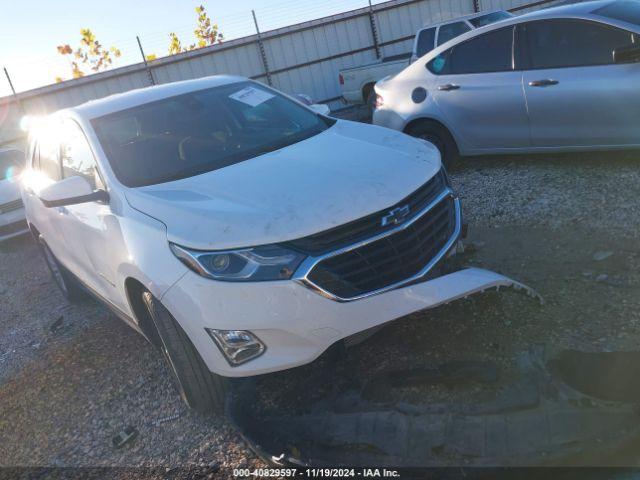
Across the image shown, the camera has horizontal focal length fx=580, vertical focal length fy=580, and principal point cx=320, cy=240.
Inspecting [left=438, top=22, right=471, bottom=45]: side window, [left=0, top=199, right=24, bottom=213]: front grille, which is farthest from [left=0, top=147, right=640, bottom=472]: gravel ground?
[left=438, top=22, right=471, bottom=45]: side window

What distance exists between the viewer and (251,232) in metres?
2.67

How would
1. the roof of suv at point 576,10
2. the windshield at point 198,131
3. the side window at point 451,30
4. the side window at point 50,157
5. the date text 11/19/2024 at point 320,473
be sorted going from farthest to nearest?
1. the side window at point 451,30
2. the roof of suv at point 576,10
3. the side window at point 50,157
4. the windshield at point 198,131
5. the date text 11/19/2024 at point 320,473

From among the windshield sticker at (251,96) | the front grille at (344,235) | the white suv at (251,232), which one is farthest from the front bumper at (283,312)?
the windshield sticker at (251,96)

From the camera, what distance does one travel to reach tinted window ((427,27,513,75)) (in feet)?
18.6

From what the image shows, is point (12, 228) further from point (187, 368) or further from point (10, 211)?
point (187, 368)

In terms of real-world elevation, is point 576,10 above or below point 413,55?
above

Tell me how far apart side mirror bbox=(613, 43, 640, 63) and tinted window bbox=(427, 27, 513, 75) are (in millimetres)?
1041

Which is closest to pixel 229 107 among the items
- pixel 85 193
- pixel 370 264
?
pixel 85 193

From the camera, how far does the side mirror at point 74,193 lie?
3.41m

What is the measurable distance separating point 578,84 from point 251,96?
290 centimetres

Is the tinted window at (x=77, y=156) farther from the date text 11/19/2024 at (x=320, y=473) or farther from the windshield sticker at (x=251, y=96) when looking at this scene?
the date text 11/19/2024 at (x=320, y=473)

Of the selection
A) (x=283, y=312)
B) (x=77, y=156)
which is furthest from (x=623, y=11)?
(x=77, y=156)

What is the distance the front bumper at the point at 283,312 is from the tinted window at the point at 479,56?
12.1 feet

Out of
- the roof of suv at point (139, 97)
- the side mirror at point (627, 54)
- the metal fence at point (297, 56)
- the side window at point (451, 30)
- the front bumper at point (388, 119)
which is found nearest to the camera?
the roof of suv at point (139, 97)
